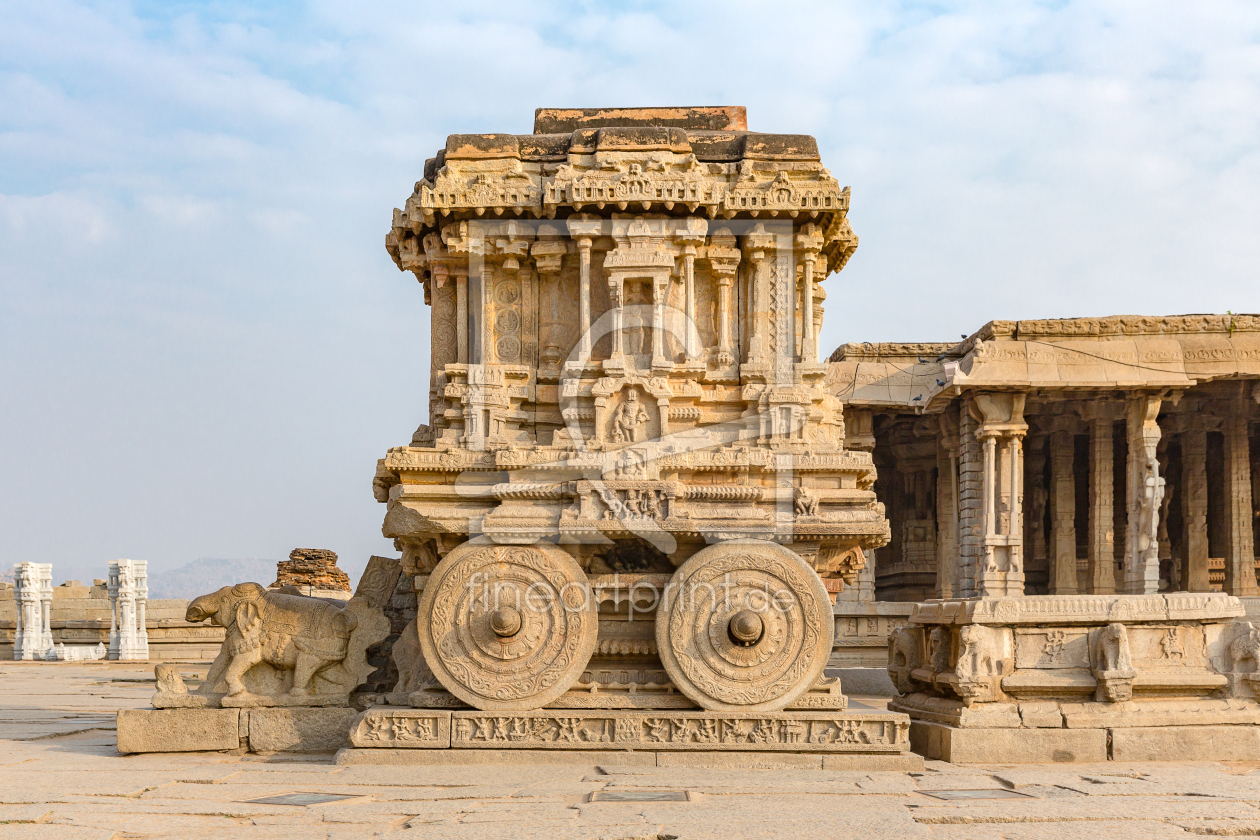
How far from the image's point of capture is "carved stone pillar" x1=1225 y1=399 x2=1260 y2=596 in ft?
81.4

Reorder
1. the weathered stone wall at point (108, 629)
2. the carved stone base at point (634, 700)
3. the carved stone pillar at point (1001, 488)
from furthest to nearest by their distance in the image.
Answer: the weathered stone wall at point (108, 629) → the carved stone pillar at point (1001, 488) → the carved stone base at point (634, 700)

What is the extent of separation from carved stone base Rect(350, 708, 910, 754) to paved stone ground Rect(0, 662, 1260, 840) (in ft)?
0.74

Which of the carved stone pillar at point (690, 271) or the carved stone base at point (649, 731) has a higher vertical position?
the carved stone pillar at point (690, 271)

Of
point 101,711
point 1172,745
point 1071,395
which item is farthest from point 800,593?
Answer: point 1071,395

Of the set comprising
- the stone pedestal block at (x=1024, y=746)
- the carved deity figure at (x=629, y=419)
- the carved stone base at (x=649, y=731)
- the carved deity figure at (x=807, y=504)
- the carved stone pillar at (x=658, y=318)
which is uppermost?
the carved stone pillar at (x=658, y=318)

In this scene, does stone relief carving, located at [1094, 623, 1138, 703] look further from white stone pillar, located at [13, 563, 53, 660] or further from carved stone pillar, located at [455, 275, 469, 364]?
white stone pillar, located at [13, 563, 53, 660]

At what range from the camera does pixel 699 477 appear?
27.3 ft

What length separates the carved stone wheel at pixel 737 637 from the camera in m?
7.69

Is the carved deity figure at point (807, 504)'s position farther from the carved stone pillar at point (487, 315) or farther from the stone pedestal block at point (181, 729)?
the stone pedestal block at point (181, 729)

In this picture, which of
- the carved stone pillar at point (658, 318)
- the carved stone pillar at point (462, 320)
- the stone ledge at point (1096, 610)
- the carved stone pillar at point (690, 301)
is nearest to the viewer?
the stone ledge at point (1096, 610)

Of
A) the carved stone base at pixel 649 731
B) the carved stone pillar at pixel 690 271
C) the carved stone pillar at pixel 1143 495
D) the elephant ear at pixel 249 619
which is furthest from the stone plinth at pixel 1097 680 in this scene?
the carved stone pillar at pixel 1143 495

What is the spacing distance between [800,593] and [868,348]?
18601 millimetres

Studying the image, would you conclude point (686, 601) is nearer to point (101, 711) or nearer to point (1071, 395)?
point (101, 711)

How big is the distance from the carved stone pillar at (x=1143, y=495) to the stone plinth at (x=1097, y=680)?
16188mm
